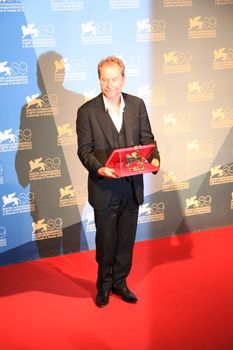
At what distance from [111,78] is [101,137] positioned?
0.36 m

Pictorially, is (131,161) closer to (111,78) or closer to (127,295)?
(111,78)

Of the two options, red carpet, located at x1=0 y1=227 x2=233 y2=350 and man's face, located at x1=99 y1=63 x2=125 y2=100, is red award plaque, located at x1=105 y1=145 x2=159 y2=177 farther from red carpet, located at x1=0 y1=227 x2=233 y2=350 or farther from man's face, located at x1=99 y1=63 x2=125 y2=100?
red carpet, located at x1=0 y1=227 x2=233 y2=350

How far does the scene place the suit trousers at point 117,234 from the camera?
283cm

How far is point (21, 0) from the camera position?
3.25 metres

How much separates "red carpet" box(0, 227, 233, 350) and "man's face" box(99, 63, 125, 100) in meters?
1.47

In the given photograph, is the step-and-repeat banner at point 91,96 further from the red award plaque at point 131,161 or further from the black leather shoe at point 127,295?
the red award plaque at point 131,161

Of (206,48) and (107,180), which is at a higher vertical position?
(206,48)

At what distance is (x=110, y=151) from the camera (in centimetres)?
273

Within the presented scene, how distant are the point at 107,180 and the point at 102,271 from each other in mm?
661

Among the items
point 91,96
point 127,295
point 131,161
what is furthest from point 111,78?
point 127,295

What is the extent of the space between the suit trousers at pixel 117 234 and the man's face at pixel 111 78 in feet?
1.83

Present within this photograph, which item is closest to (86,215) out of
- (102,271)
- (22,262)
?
(22,262)

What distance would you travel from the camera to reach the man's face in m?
2.60

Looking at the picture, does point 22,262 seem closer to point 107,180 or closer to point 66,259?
point 66,259
